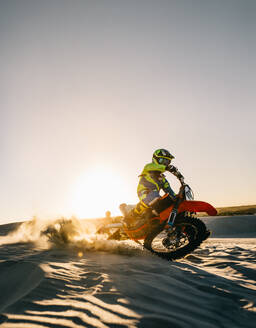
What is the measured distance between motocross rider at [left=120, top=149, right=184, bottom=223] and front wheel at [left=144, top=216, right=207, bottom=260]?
68 cm

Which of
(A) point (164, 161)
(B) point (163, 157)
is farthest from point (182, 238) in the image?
(B) point (163, 157)

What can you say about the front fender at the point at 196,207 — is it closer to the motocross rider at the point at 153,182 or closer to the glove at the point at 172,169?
the motocross rider at the point at 153,182

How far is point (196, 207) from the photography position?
15.0 ft

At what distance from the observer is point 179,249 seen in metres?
4.53

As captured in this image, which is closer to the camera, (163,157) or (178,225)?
(178,225)

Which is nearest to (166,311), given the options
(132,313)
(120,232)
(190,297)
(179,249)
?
(132,313)

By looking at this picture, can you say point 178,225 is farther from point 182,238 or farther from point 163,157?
point 163,157

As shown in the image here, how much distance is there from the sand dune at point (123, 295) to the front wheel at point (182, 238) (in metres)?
0.76

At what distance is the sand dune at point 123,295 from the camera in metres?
1.70

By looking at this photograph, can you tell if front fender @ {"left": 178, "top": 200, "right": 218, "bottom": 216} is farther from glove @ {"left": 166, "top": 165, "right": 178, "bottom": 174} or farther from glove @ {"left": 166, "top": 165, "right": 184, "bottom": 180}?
glove @ {"left": 166, "top": 165, "right": 178, "bottom": 174}

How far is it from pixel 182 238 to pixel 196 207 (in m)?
0.74

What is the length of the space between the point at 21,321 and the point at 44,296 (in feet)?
1.65

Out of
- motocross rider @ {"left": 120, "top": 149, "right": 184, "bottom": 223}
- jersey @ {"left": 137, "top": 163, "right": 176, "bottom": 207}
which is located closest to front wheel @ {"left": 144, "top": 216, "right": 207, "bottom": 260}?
motocross rider @ {"left": 120, "top": 149, "right": 184, "bottom": 223}

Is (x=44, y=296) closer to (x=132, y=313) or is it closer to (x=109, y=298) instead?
(x=109, y=298)
